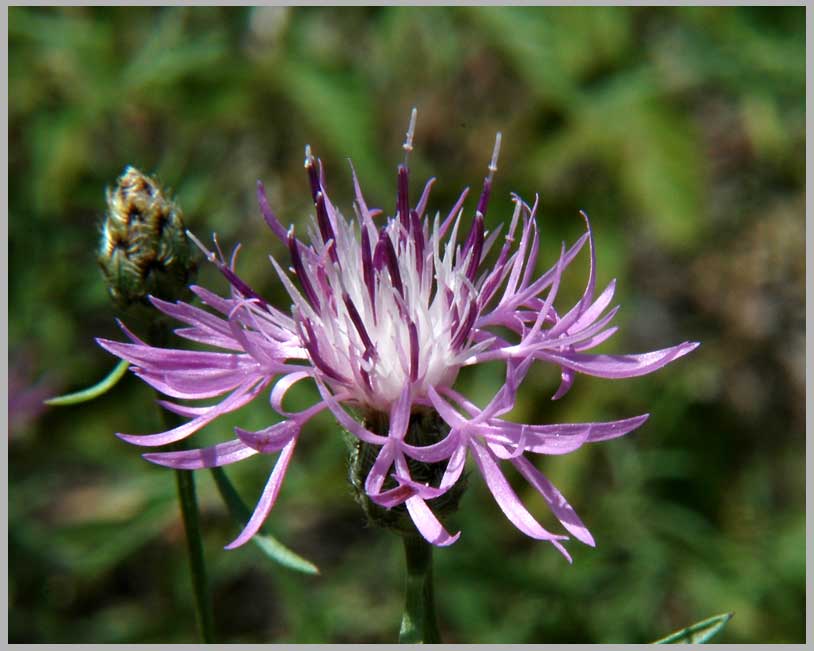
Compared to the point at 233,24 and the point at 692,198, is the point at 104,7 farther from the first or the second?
the point at 692,198

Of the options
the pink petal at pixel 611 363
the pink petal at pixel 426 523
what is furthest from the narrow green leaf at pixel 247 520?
the pink petal at pixel 611 363

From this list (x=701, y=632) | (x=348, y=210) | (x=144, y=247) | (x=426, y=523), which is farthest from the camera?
(x=348, y=210)

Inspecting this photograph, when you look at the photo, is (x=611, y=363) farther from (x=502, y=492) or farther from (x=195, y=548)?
(x=195, y=548)

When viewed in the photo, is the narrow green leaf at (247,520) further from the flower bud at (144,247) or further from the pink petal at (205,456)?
the flower bud at (144,247)

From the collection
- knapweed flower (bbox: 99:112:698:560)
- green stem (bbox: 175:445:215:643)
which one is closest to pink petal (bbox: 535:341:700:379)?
knapweed flower (bbox: 99:112:698:560)

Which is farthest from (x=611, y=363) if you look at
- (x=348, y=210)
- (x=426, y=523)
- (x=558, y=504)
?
(x=348, y=210)
